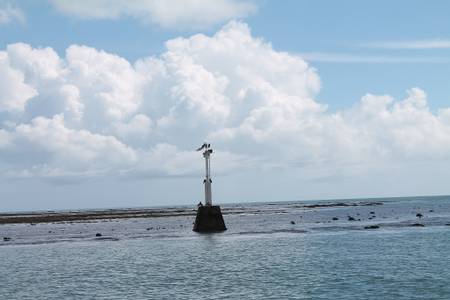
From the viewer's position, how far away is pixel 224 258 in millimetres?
52125

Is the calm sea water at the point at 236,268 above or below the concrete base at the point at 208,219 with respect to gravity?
below

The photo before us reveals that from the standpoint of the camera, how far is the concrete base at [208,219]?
3206 inches

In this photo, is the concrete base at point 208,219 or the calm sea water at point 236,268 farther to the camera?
the concrete base at point 208,219

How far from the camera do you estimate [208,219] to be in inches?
3209

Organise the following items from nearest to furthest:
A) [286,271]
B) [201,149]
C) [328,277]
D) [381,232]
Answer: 1. [328,277]
2. [286,271]
3. [381,232]
4. [201,149]

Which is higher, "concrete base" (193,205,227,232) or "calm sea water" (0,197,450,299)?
"concrete base" (193,205,227,232)

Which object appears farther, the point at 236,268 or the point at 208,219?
the point at 208,219

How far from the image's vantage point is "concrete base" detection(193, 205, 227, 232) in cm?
8144

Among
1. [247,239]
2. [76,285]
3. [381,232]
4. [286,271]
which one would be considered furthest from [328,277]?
[381,232]

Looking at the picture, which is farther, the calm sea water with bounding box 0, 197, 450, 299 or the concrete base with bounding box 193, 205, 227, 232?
the concrete base with bounding box 193, 205, 227, 232

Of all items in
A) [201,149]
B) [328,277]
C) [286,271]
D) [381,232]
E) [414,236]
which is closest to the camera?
[328,277]

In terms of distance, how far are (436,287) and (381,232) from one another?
43.2m

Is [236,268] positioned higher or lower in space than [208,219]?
lower

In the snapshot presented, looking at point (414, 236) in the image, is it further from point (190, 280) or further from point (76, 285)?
point (76, 285)
